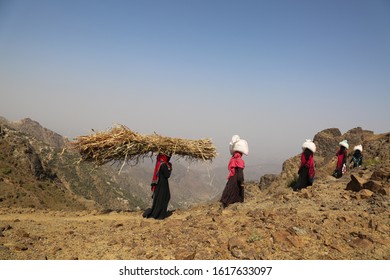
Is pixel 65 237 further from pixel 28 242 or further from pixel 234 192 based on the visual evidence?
pixel 234 192

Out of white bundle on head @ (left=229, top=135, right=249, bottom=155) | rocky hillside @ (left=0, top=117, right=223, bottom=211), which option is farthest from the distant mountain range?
white bundle on head @ (left=229, top=135, right=249, bottom=155)

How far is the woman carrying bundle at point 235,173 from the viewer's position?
8.09 meters

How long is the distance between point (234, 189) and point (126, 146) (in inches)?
123

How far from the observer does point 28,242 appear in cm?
516

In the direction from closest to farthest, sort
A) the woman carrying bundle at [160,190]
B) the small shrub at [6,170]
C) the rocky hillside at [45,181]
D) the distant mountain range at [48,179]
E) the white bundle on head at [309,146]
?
the woman carrying bundle at [160,190], the white bundle on head at [309,146], the distant mountain range at [48,179], the rocky hillside at [45,181], the small shrub at [6,170]

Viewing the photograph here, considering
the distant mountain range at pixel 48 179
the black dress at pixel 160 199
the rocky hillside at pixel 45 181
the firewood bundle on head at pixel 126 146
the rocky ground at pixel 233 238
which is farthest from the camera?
the rocky hillside at pixel 45 181

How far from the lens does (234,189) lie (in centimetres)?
819

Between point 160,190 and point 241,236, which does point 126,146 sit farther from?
point 241,236

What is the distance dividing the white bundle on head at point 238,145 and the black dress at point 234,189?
0.50 meters

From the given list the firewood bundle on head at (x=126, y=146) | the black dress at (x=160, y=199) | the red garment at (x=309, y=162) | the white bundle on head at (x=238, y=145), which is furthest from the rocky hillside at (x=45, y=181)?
the red garment at (x=309, y=162)

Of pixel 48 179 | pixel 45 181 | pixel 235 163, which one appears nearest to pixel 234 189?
pixel 235 163

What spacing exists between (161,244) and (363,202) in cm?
499

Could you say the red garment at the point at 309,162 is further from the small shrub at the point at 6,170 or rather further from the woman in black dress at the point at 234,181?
the small shrub at the point at 6,170

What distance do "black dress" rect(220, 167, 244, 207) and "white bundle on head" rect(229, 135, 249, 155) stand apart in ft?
1.64
